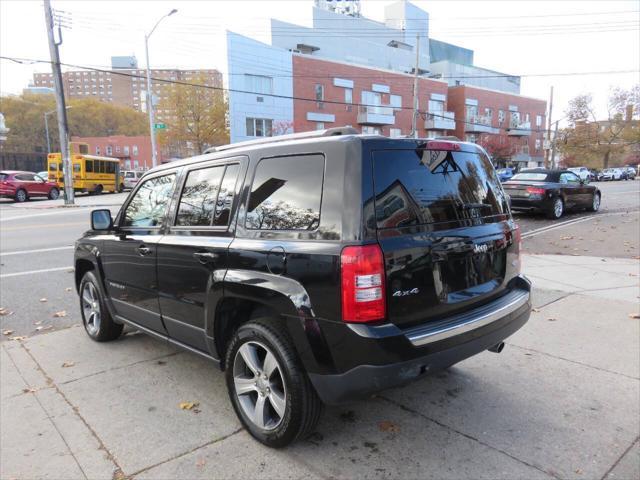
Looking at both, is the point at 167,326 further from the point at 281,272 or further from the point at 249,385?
the point at 281,272

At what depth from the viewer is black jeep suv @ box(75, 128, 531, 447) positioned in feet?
8.11

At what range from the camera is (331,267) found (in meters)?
2.46

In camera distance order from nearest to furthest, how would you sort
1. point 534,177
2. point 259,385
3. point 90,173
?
point 259,385 → point 534,177 → point 90,173

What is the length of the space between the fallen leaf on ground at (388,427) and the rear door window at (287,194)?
4.81 ft

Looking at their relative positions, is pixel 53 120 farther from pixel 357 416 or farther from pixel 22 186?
pixel 357 416

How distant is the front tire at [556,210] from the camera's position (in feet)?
45.8

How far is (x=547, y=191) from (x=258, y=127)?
33417 mm

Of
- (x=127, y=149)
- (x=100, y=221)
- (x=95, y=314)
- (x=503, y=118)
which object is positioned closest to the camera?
(x=100, y=221)

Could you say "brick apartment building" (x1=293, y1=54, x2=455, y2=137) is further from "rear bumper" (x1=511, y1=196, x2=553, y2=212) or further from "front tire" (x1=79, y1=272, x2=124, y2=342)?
"front tire" (x1=79, y1=272, x2=124, y2=342)

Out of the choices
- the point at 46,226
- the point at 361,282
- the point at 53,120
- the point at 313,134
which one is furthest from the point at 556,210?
the point at 53,120

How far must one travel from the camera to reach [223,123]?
4694 centimetres

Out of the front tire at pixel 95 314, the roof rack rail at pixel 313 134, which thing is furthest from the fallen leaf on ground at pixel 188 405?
the roof rack rail at pixel 313 134

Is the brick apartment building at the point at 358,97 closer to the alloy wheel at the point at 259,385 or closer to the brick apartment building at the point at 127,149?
the brick apartment building at the point at 127,149

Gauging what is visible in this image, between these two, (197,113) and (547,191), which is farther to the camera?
(197,113)
